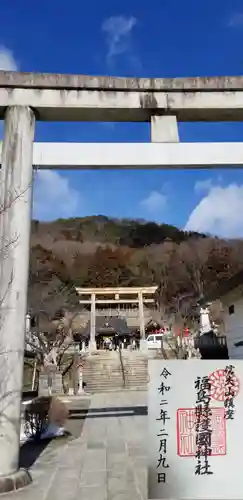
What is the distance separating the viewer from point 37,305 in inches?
836

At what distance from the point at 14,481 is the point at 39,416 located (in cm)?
329

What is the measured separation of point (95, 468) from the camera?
5.88 metres

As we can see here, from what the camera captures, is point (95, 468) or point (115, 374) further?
point (115, 374)

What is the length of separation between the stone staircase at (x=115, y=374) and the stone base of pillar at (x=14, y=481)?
55.8 feet

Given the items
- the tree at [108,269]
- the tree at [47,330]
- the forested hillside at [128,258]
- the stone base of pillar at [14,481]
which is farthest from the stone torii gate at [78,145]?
the tree at [108,269]

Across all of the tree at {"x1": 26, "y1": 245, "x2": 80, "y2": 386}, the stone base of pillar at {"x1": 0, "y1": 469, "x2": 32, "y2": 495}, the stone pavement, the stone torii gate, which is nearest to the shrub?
the stone pavement

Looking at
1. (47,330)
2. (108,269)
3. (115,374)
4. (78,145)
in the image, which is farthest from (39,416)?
(108,269)

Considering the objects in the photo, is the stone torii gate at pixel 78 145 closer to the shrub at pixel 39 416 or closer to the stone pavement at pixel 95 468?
the stone pavement at pixel 95 468

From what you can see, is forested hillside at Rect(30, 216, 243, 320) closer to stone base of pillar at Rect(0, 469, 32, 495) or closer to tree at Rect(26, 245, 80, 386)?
tree at Rect(26, 245, 80, 386)

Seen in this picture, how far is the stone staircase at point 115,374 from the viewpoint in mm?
22703

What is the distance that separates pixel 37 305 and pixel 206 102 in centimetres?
1720

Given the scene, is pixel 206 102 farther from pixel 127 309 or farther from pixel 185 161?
pixel 127 309

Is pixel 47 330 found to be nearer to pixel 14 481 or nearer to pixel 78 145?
Answer: pixel 14 481

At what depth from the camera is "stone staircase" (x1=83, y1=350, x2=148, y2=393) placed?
22703mm
